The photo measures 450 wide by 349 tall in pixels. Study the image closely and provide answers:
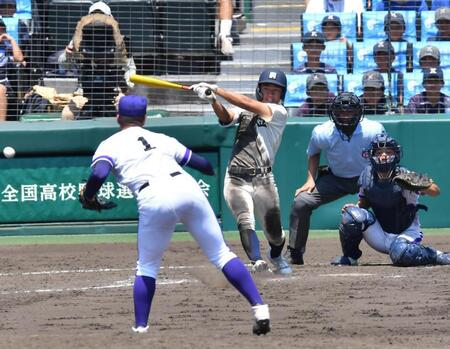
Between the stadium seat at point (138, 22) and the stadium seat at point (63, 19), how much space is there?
397 mm

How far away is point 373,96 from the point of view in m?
12.3

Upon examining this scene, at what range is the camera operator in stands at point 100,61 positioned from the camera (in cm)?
1259

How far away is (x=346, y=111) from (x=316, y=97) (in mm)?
2644

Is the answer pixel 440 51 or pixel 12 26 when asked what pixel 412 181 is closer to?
pixel 440 51

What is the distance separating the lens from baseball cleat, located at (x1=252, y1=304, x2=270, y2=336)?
6207 mm

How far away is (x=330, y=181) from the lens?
9.95 metres

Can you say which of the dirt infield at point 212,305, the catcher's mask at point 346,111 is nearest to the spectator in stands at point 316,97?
the dirt infield at point 212,305

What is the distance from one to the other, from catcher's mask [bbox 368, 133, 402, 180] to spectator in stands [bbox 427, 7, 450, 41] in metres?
4.31

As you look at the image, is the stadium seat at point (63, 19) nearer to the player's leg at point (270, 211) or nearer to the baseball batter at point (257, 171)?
the baseball batter at point (257, 171)

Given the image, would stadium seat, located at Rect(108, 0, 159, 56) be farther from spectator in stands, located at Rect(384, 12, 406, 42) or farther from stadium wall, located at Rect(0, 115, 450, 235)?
spectator in stands, located at Rect(384, 12, 406, 42)

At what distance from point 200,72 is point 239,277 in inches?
297

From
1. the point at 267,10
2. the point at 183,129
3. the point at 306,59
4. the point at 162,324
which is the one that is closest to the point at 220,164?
the point at 183,129

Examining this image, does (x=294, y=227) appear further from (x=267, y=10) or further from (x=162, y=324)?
(x=267, y=10)

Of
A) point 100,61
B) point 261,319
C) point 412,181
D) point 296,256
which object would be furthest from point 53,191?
point 261,319
